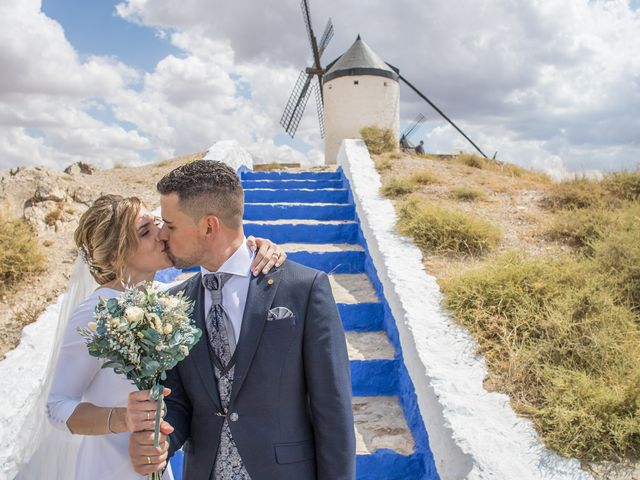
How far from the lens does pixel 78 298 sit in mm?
2471

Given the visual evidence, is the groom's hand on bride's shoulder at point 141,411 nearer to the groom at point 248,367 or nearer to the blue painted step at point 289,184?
the groom at point 248,367

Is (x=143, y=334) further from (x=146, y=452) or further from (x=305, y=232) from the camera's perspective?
Result: (x=305, y=232)

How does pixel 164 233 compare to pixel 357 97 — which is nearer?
pixel 164 233

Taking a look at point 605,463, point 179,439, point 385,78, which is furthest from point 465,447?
point 385,78

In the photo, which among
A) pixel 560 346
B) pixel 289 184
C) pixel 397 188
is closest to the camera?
pixel 560 346

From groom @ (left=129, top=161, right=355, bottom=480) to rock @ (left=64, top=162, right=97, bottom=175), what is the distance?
9.51 m

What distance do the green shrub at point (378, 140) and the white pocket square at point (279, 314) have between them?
854cm

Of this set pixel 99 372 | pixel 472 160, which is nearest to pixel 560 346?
pixel 99 372

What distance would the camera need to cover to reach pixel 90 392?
1908mm

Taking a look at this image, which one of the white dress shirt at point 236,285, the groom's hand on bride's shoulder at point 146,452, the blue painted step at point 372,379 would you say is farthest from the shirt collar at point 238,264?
the blue painted step at point 372,379

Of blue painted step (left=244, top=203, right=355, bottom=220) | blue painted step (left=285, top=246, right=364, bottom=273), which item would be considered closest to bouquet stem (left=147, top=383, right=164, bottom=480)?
blue painted step (left=285, top=246, right=364, bottom=273)

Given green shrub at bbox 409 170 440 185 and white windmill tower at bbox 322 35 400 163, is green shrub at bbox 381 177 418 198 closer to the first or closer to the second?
green shrub at bbox 409 170 440 185

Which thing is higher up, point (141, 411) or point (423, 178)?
point (423, 178)

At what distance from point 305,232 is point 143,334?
4709 millimetres
